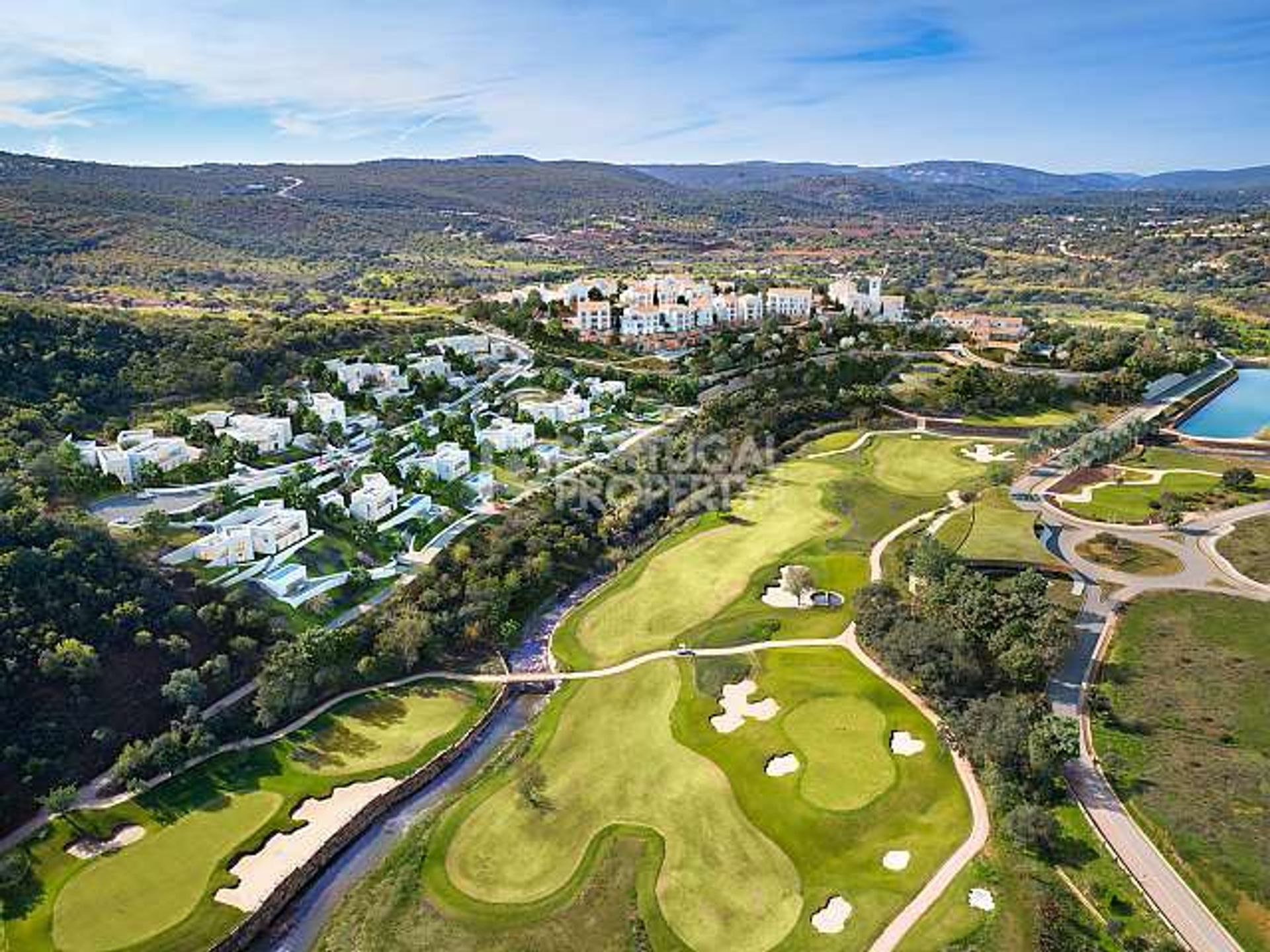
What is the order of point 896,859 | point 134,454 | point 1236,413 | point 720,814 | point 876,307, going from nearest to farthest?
1. point 896,859
2. point 720,814
3. point 134,454
4. point 1236,413
5. point 876,307

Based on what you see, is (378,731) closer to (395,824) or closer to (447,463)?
(395,824)

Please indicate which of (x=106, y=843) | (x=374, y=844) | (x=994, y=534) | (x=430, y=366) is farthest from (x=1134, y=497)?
(x=106, y=843)

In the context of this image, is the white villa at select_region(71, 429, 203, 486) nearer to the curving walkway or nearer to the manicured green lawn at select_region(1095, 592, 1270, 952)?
the curving walkway

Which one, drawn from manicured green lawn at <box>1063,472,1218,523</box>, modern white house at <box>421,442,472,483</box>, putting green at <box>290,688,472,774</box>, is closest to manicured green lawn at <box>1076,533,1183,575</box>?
manicured green lawn at <box>1063,472,1218,523</box>

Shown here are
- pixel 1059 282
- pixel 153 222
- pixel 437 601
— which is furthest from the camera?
pixel 1059 282

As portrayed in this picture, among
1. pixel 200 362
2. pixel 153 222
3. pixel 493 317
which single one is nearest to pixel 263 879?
pixel 200 362

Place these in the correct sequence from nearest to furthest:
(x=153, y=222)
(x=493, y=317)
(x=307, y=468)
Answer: (x=307, y=468) → (x=493, y=317) → (x=153, y=222)

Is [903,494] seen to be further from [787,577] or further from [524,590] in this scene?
[524,590]
